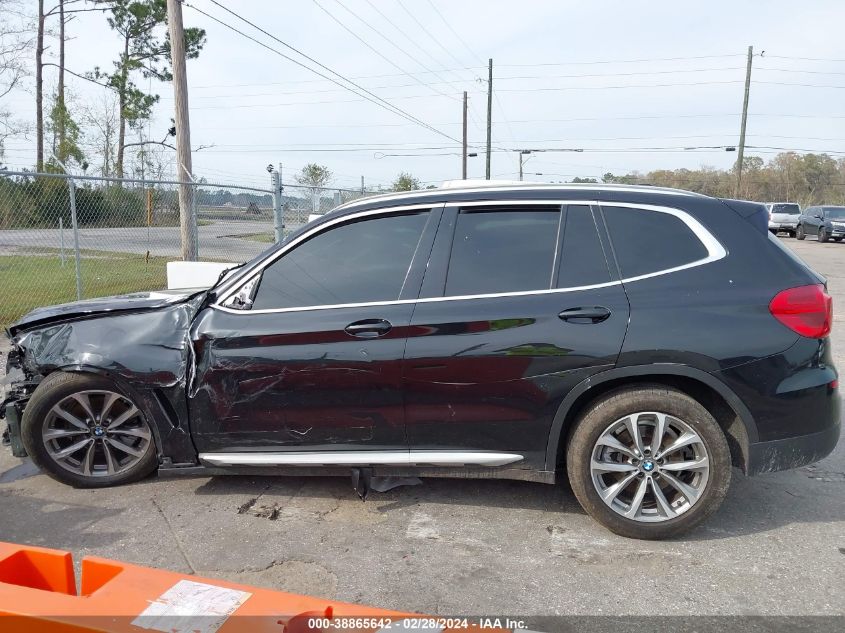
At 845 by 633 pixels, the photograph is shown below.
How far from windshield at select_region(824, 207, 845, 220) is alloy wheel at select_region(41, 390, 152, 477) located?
102 ft

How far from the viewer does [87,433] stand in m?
3.92

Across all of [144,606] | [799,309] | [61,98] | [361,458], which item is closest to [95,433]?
[361,458]

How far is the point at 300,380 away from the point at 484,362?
98 cm

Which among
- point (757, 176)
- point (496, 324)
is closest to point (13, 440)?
point (496, 324)

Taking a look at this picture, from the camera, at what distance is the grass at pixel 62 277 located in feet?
30.9

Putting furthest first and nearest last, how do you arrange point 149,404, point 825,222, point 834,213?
point 834,213 → point 825,222 → point 149,404

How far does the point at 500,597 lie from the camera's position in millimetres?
2871

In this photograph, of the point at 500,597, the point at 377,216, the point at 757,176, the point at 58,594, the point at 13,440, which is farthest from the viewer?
the point at 757,176

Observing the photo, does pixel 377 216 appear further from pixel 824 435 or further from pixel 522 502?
pixel 824 435

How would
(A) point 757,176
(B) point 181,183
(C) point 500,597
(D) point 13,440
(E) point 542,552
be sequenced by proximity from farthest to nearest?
(A) point 757,176 < (B) point 181,183 < (D) point 13,440 < (E) point 542,552 < (C) point 500,597

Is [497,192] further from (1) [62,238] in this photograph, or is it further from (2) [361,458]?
(1) [62,238]

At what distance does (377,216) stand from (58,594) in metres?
2.32

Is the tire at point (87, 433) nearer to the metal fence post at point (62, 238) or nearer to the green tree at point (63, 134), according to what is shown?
the metal fence post at point (62, 238)

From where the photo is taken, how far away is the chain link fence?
30.2 ft
